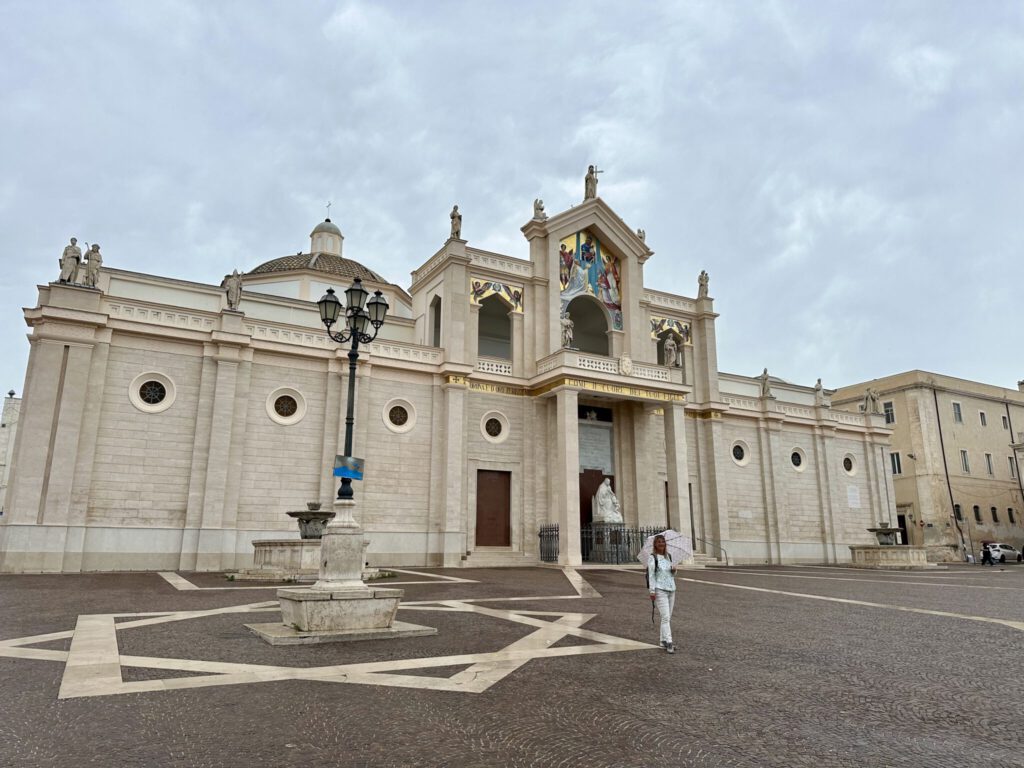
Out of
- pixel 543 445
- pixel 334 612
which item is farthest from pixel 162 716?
pixel 543 445

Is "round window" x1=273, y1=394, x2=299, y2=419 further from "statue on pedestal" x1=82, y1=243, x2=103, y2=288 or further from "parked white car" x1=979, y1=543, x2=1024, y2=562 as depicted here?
"parked white car" x1=979, y1=543, x2=1024, y2=562

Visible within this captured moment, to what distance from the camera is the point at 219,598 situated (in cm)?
1226

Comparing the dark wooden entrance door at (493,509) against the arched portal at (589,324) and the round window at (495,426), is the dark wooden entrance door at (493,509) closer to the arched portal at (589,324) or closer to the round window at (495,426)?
the round window at (495,426)

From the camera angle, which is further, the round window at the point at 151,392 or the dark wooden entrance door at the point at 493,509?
the dark wooden entrance door at the point at 493,509

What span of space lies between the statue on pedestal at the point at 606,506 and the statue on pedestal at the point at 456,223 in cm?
1230

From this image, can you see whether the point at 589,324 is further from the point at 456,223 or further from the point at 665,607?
the point at 665,607

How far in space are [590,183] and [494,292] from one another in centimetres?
822

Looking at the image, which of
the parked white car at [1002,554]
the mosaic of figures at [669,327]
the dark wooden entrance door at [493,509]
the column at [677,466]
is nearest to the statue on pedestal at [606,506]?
the column at [677,466]

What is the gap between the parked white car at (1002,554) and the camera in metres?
38.2

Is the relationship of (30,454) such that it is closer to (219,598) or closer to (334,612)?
(219,598)

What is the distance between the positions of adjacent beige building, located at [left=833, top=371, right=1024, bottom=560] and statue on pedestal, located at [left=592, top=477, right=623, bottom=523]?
25381 millimetres

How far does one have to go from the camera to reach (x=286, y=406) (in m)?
23.7

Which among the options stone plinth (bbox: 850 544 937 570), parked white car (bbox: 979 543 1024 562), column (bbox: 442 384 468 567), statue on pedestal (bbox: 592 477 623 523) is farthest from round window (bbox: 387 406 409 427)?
parked white car (bbox: 979 543 1024 562)

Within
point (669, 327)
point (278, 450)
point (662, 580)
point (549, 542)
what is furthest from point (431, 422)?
point (662, 580)
